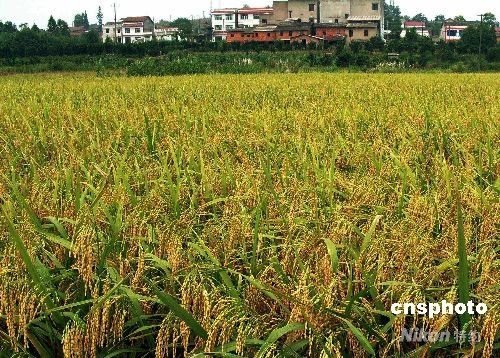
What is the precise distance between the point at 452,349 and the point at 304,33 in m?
57.9

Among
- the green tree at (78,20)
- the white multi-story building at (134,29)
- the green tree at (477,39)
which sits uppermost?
the green tree at (78,20)

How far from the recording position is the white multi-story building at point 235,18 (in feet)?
252

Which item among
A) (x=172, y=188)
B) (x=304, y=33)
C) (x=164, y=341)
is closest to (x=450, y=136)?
(x=172, y=188)

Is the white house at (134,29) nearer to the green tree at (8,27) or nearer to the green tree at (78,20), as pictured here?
the green tree at (8,27)

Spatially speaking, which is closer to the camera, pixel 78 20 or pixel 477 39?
pixel 477 39

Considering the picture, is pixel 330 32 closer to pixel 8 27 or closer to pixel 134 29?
pixel 134 29

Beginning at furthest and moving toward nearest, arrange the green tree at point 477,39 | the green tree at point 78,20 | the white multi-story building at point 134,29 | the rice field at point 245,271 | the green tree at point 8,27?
the green tree at point 78,20 → the green tree at point 8,27 → the white multi-story building at point 134,29 → the green tree at point 477,39 → the rice field at point 245,271

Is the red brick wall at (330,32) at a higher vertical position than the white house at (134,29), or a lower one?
lower

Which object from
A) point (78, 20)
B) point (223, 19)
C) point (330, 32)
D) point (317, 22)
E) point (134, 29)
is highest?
point (78, 20)

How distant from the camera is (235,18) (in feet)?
256

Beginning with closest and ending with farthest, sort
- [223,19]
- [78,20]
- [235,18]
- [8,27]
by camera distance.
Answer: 1. [235,18]
2. [223,19]
3. [8,27]
4. [78,20]

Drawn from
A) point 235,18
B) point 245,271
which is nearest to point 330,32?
point 235,18

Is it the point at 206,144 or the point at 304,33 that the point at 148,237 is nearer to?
the point at 206,144

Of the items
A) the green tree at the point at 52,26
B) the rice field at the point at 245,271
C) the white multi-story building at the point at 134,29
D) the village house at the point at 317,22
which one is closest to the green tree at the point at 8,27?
the green tree at the point at 52,26
